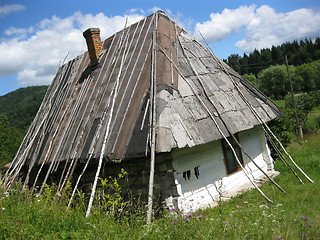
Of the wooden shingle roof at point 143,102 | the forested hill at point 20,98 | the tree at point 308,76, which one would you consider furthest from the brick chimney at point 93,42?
the forested hill at point 20,98

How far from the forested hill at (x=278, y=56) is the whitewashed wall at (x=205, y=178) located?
2427 inches

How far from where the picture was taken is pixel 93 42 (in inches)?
393

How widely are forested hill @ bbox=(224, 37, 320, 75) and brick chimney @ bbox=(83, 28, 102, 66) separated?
196ft

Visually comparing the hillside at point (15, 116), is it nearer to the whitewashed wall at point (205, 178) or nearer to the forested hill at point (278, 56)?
the whitewashed wall at point (205, 178)

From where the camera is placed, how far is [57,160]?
7371 millimetres

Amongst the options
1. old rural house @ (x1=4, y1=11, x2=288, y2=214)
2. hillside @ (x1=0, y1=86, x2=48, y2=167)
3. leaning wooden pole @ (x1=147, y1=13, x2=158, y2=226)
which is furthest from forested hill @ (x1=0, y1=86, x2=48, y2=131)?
leaning wooden pole @ (x1=147, y1=13, x2=158, y2=226)

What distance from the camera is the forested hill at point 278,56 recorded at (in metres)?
67.5

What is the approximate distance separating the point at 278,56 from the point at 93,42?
69400 mm

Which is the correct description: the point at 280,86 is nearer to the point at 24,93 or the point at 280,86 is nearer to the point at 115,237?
the point at 115,237

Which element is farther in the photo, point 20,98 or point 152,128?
point 20,98

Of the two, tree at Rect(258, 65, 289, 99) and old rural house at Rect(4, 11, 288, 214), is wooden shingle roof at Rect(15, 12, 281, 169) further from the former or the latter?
tree at Rect(258, 65, 289, 99)

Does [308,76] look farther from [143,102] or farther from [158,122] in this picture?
[158,122]

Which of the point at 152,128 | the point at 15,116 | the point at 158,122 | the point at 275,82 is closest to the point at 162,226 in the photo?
the point at 152,128

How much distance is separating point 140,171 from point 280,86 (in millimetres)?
48680
